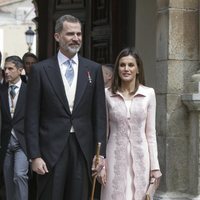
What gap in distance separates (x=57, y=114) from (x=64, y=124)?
89 millimetres

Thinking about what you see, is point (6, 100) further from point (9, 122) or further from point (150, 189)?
point (150, 189)

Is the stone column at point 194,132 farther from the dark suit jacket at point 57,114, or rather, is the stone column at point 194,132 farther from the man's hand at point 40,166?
the man's hand at point 40,166

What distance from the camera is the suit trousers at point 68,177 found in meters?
5.34

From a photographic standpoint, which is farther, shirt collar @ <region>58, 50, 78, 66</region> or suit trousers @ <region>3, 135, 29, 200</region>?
suit trousers @ <region>3, 135, 29, 200</region>

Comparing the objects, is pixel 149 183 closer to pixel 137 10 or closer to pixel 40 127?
pixel 40 127

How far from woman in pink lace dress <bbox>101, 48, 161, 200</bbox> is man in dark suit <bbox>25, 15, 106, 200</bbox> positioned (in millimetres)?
254

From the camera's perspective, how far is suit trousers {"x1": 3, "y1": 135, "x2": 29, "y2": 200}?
8023 millimetres

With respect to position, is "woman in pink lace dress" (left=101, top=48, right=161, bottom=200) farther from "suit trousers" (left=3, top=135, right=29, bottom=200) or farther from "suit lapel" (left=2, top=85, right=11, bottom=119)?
"suit lapel" (left=2, top=85, right=11, bottom=119)

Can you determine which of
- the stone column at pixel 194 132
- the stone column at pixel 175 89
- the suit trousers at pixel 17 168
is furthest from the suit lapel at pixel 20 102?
the stone column at pixel 194 132

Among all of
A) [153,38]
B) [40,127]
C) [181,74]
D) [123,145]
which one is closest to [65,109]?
[40,127]

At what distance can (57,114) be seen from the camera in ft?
17.6

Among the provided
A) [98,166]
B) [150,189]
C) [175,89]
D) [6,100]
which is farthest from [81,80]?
[6,100]

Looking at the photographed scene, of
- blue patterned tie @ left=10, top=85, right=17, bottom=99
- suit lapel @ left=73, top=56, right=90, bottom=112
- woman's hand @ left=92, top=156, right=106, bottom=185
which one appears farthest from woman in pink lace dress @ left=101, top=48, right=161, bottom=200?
blue patterned tie @ left=10, top=85, right=17, bottom=99

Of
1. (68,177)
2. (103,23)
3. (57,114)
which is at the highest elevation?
(103,23)
